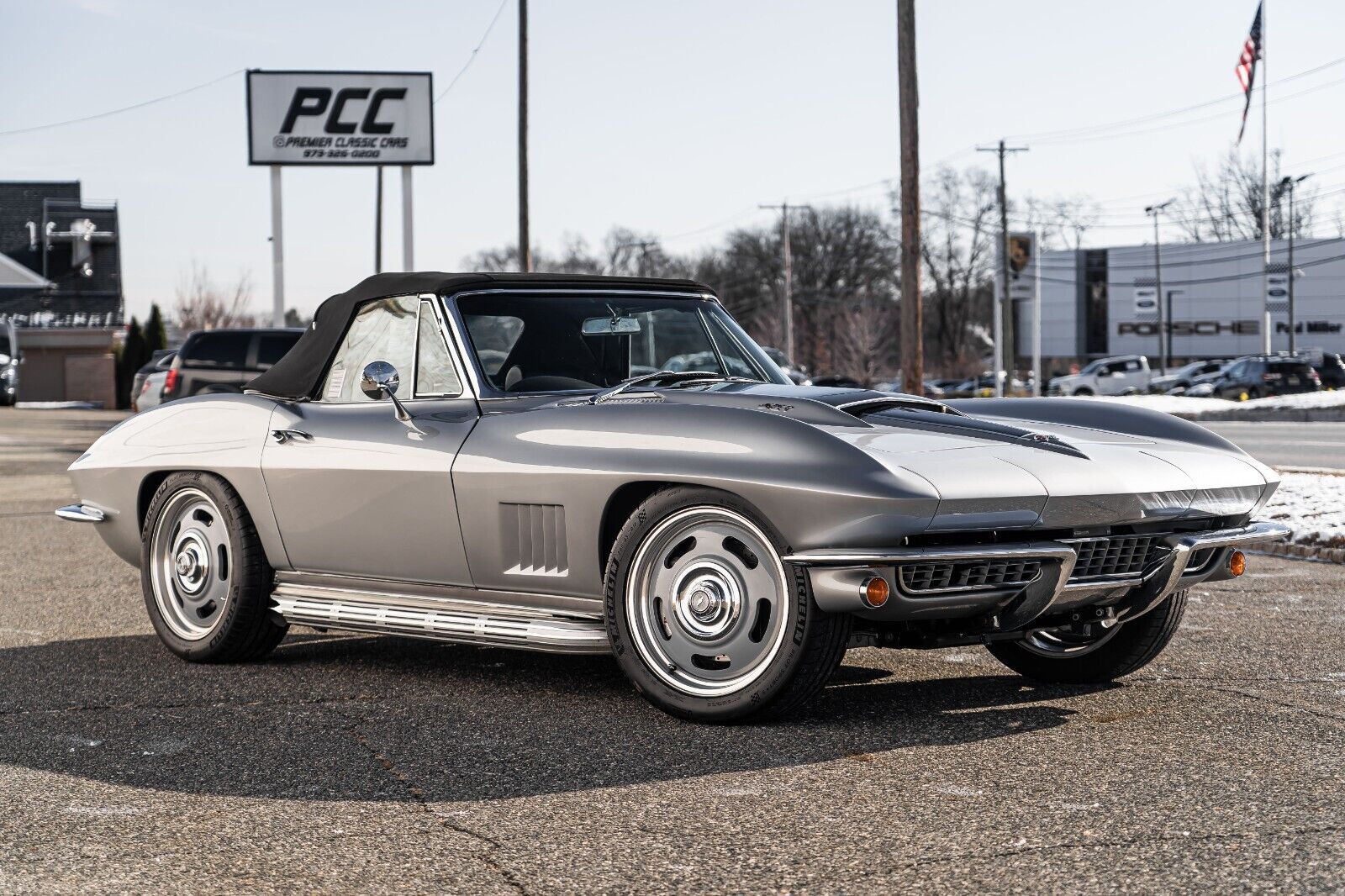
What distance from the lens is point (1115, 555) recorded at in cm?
467

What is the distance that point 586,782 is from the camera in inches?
161

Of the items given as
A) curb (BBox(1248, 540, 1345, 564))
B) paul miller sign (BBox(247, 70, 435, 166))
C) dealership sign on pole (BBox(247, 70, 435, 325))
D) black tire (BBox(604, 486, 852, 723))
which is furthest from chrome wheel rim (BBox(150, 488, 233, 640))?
paul miller sign (BBox(247, 70, 435, 166))

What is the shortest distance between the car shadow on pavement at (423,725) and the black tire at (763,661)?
88 mm

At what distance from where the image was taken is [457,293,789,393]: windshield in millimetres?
5648

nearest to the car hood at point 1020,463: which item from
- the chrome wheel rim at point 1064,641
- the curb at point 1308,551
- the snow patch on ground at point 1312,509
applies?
the chrome wheel rim at point 1064,641

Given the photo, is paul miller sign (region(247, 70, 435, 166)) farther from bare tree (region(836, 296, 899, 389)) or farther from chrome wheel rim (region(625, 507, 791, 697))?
bare tree (region(836, 296, 899, 389))

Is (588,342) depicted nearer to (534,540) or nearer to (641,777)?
(534,540)

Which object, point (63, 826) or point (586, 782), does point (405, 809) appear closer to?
point (586, 782)

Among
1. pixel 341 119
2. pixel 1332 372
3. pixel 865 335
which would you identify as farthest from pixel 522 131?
pixel 865 335

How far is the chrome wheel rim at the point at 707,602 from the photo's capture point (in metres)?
4.59

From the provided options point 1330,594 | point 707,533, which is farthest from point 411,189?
point 707,533

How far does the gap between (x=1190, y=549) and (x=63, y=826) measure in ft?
10.7

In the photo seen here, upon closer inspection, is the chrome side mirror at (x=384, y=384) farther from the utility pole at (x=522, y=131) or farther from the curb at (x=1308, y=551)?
the utility pole at (x=522, y=131)

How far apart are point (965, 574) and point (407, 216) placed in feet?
80.9
